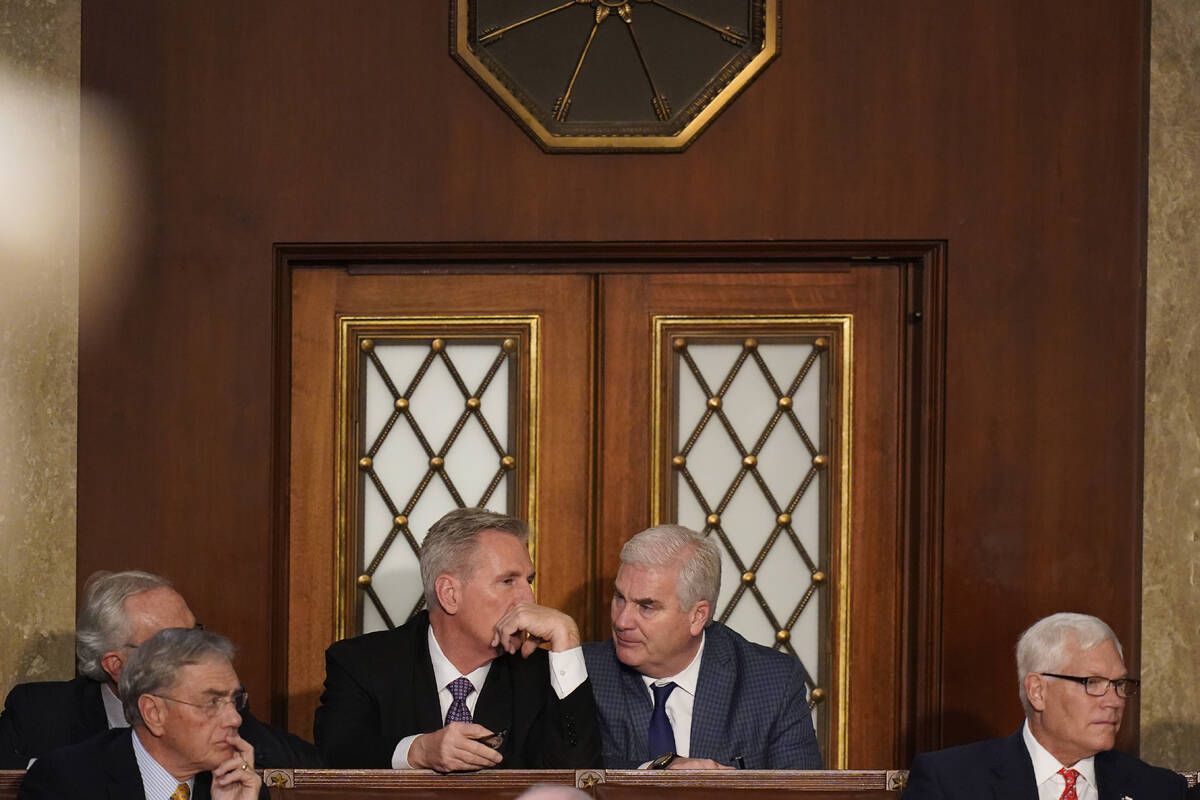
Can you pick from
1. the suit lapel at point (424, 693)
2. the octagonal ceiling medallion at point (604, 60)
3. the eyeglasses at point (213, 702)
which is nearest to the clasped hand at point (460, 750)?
the suit lapel at point (424, 693)

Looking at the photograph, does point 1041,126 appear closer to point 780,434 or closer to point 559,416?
point 780,434

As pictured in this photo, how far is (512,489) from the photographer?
4.34m

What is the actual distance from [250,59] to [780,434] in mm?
1859

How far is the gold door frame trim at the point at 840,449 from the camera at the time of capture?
429 centimetres

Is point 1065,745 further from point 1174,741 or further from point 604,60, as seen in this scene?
point 604,60

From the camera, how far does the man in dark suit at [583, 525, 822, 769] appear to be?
11.4 ft

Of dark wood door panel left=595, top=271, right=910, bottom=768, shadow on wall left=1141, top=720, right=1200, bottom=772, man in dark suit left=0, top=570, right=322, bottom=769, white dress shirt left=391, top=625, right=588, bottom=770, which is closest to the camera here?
white dress shirt left=391, top=625, right=588, bottom=770

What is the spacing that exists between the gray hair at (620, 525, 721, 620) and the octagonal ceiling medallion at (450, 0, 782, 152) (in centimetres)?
121

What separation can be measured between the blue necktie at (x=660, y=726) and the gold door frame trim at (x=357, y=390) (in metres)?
0.87

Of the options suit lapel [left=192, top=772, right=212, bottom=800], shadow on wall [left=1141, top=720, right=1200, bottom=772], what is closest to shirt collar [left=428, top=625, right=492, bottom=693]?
suit lapel [left=192, top=772, right=212, bottom=800]

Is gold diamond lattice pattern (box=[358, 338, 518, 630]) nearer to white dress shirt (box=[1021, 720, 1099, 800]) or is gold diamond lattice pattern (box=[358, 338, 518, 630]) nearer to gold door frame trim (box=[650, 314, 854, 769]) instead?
gold door frame trim (box=[650, 314, 854, 769])

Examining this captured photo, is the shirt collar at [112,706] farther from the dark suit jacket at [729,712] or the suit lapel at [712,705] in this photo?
the suit lapel at [712,705]

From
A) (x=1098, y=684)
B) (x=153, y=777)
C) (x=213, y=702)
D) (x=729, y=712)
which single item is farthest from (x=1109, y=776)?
(x=153, y=777)

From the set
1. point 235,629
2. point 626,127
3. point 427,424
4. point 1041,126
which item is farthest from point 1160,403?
point 235,629
